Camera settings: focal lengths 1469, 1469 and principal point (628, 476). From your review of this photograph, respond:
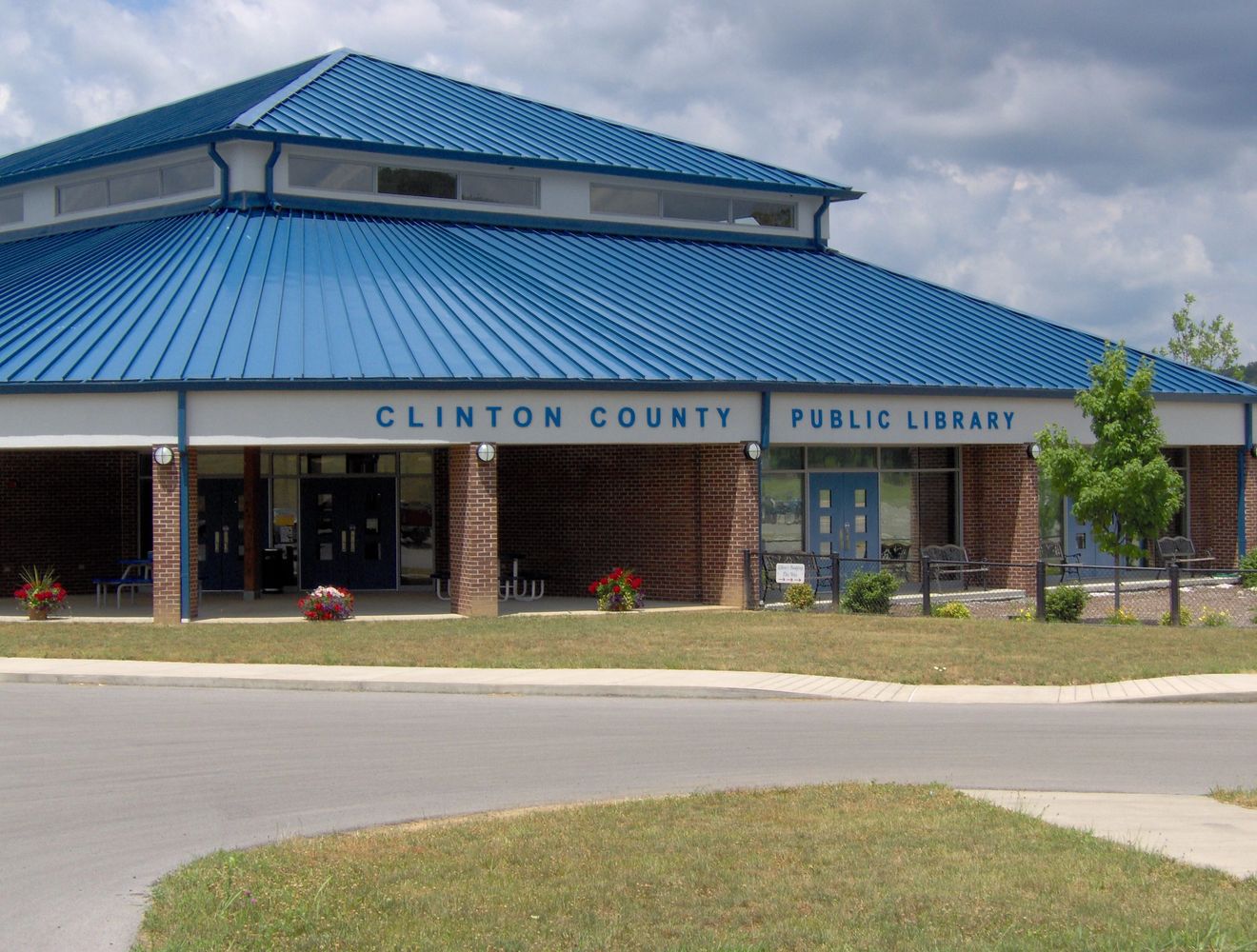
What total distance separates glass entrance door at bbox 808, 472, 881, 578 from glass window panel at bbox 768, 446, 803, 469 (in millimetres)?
498

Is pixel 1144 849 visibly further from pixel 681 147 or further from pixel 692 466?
pixel 681 147

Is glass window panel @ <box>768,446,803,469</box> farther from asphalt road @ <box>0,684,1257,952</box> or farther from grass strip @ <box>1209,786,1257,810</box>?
grass strip @ <box>1209,786,1257,810</box>

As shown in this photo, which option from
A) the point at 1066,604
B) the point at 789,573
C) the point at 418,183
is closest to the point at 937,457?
the point at 789,573

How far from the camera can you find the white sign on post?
2562 centimetres

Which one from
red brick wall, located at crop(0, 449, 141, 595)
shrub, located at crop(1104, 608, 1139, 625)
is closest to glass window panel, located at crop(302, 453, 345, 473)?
red brick wall, located at crop(0, 449, 141, 595)

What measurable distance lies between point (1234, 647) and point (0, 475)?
74.7 feet

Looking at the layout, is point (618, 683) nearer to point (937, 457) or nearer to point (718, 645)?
point (718, 645)

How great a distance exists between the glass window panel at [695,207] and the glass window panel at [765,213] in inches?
16.2

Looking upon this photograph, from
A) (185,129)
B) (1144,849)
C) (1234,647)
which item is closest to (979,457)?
(1234,647)

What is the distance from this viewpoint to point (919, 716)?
1546 cm

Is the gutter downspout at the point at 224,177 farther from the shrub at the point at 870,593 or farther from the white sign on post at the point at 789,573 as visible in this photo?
the shrub at the point at 870,593

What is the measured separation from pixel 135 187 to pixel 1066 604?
21679mm

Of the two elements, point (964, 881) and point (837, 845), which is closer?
point (964, 881)

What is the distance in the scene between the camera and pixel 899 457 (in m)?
31.2
